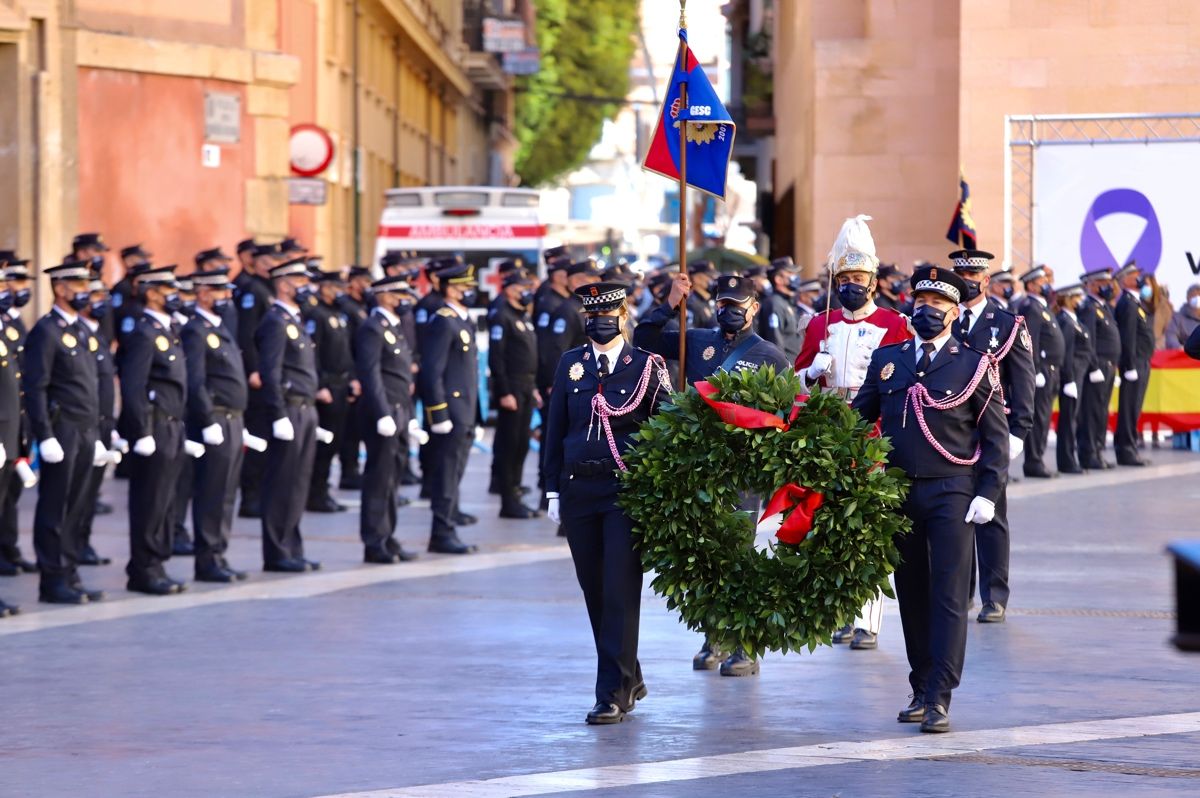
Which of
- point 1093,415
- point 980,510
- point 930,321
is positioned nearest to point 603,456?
point 930,321

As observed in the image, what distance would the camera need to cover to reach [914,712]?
944 centimetres

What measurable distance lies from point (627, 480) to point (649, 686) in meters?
1.36

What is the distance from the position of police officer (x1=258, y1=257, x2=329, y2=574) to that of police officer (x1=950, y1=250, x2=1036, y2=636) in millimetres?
4746

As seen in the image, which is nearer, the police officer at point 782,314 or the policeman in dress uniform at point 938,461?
the policeman in dress uniform at point 938,461

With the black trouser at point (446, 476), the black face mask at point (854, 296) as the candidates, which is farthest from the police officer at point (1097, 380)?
the black face mask at point (854, 296)

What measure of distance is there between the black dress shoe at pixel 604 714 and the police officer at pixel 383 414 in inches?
242

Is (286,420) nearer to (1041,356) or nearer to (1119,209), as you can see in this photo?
(1041,356)

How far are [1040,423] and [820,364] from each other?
1107cm

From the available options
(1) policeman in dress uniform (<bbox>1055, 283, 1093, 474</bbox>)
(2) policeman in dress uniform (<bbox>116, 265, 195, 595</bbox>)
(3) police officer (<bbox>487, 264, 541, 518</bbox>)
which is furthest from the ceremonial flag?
(2) policeman in dress uniform (<bbox>116, 265, 195, 595</bbox>)

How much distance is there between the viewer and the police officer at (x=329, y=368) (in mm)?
18781

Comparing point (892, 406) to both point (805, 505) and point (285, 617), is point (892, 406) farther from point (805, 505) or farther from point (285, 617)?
point (285, 617)

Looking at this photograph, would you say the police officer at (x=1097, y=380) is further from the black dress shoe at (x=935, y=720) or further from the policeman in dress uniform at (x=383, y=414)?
the black dress shoe at (x=935, y=720)

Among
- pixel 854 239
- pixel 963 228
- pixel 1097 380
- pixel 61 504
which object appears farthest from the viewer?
pixel 1097 380

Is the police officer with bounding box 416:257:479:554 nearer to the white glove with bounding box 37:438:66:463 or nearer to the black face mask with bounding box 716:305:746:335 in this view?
the white glove with bounding box 37:438:66:463
